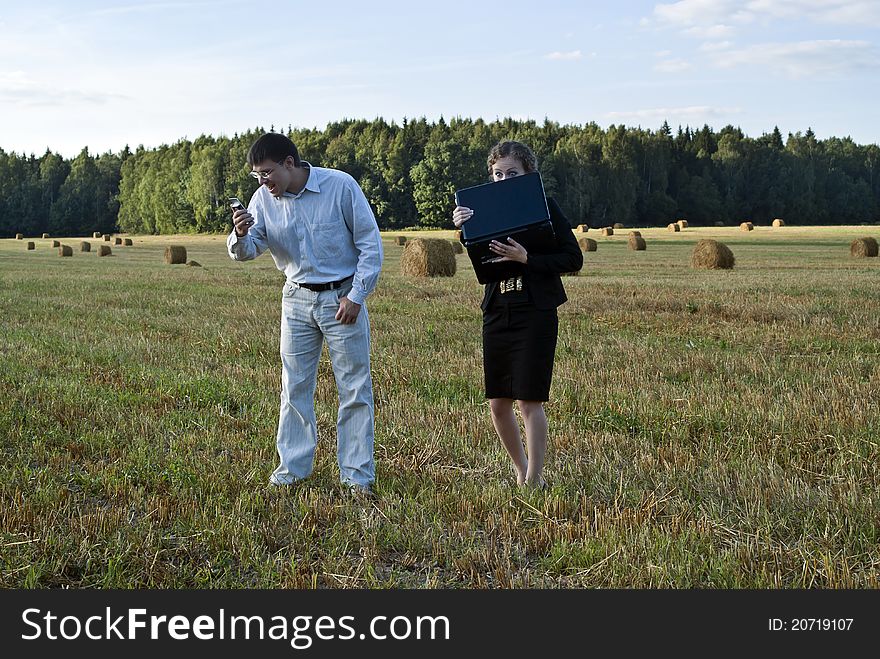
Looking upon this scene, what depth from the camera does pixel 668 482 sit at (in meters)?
5.04

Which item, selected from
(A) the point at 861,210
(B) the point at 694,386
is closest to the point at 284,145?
(B) the point at 694,386

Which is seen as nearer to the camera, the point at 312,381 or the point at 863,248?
the point at 312,381

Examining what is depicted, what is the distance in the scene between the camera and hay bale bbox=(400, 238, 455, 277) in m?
24.4

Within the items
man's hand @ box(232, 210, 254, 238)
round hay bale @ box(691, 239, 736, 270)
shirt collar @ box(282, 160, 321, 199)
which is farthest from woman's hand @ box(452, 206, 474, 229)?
round hay bale @ box(691, 239, 736, 270)

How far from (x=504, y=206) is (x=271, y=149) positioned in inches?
52.7

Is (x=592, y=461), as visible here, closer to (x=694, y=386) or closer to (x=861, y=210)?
(x=694, y=386)

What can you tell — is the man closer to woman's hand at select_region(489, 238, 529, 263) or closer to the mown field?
the mown field

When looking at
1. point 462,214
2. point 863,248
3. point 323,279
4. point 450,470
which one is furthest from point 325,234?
point 863,248

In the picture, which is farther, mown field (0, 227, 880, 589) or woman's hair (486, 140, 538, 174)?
woman's hair (486, 140, 538, 174)

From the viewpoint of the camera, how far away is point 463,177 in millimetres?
90812

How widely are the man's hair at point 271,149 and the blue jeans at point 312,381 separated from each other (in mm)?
781

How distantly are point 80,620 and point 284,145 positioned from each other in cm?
274

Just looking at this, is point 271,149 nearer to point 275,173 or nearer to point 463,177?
point 275,173

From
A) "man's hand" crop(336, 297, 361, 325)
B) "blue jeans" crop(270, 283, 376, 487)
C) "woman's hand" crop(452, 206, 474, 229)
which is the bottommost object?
"blue jeans" crop(270, 283, 376, 487)
